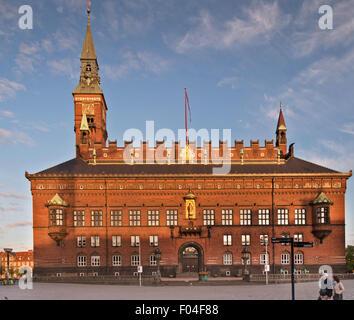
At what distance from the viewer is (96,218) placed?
49531 millimetres

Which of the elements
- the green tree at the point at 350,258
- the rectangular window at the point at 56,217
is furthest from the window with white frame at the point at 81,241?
the green tree at the point at 350,258

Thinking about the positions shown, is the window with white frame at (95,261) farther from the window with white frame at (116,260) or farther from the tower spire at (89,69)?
the tower spire at (89,69)

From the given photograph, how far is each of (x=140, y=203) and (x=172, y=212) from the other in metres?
4.54

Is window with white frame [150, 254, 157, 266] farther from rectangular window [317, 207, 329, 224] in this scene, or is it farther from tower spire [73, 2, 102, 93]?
tower spire [73, 2, 102, 93]

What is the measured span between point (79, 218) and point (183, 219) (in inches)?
555

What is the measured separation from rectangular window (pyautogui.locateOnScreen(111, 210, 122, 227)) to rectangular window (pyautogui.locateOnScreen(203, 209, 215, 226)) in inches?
452

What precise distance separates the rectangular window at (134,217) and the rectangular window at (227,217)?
11.5 meters

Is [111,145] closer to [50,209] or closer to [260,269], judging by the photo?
[50,209]

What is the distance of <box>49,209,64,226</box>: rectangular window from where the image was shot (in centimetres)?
4766

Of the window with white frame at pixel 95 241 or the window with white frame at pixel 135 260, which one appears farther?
the window with white frame at pixel 95 241

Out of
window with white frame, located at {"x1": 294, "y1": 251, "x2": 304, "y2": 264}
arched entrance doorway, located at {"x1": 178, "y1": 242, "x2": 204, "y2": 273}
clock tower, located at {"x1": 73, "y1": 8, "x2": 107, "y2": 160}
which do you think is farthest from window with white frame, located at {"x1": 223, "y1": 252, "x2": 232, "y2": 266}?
clock tower, located at {"x1": 73, "y1": 8, "x2": 107, "y2": 160}

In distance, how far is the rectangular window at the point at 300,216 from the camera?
163 ft
